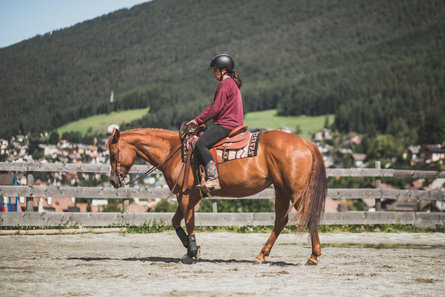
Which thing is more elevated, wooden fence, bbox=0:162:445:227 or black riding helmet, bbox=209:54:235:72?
black riding helmet, bbox=209:54:235:72

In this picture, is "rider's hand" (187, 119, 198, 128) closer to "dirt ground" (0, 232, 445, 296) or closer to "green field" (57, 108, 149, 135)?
"dirt ground" (0, 232, 445, 296)

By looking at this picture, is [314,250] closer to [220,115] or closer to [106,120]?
[220,115]

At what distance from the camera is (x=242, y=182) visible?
26.5 feet

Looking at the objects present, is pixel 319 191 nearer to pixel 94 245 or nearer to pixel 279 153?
pixel 279 153

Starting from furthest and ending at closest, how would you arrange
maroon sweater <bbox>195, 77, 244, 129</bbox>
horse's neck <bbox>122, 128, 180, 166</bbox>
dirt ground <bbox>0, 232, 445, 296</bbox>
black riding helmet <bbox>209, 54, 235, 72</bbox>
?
horse's neck <bbox>122, 128, 180, 166</bbox> < black riding helmet <bbox>209, 54, 235, 72</bbox> < maroon sweater <bbox>195, 77, 244, 129</bbox> < dirt ground <bbox>0, 232, 445, 296</bbox>

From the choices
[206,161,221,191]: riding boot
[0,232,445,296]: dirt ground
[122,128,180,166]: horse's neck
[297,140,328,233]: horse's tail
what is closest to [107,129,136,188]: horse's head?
[122,128,180,166]: horse's neck

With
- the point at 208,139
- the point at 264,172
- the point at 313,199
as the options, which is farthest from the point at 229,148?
the point at 313,199

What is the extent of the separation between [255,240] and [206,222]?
→ 1.80 m

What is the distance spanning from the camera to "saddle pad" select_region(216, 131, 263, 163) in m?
8.01

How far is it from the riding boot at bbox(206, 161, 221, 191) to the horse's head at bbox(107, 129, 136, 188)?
1464mm

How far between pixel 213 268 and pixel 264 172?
1.62 metres

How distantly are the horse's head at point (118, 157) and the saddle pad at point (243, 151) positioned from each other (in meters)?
1.54

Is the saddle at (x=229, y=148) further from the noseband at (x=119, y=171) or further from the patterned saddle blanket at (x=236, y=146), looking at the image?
the noseband at (x=119, y=171)

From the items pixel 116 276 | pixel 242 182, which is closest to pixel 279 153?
pixel 242 182
